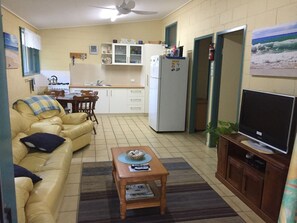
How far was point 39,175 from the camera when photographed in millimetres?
2396

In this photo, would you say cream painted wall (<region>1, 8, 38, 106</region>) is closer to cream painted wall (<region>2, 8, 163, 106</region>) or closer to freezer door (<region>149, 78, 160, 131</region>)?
cream painted wall (<region>2, 8, 163, 106</region>)

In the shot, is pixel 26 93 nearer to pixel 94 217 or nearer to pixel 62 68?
pixel 62 68

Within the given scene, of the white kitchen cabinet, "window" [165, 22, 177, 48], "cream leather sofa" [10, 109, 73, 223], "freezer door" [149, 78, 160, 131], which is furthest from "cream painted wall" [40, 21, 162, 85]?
"cream leather sofa" [10, 109, 73, 223]

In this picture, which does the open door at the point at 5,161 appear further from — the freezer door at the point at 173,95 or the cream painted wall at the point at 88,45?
the cream painted wall at the point at 88,45

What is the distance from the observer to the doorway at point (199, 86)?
536 cm

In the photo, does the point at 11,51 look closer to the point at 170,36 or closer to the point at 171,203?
the point at 171,203

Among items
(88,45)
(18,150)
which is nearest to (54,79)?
(88,45)

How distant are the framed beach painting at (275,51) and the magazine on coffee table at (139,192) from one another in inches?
75.0

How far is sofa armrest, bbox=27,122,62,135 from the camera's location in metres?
3.41

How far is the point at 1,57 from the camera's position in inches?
25.7

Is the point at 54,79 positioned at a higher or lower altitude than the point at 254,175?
higher

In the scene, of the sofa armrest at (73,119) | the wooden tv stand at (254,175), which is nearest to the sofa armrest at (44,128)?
the sofa armrest at (73,119)

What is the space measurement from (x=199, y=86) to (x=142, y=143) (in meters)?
2.03

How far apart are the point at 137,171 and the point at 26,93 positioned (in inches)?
166
